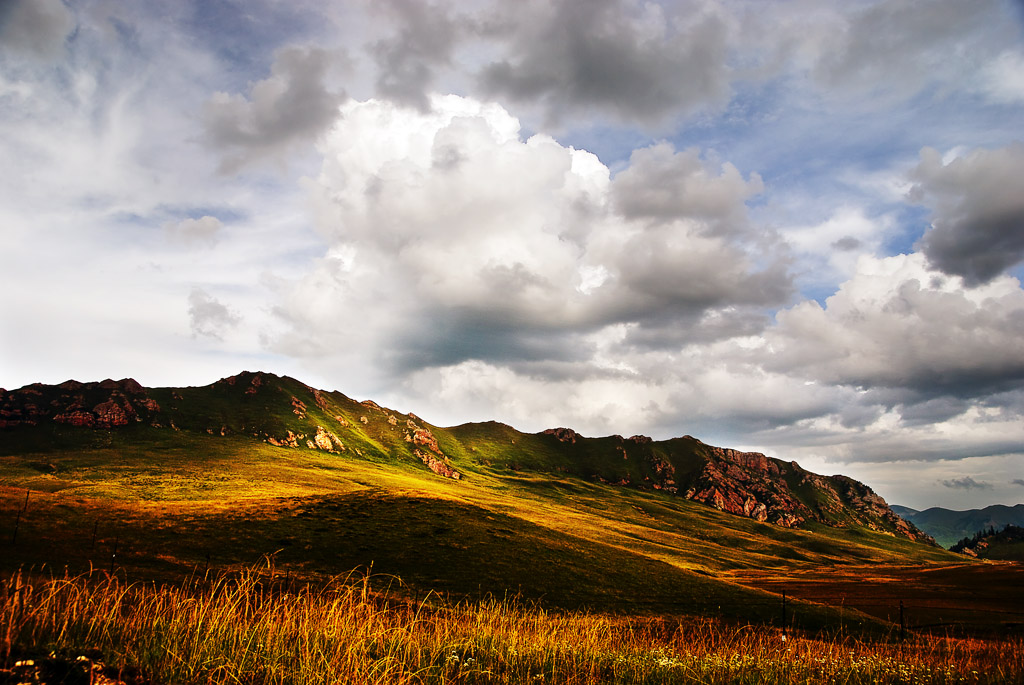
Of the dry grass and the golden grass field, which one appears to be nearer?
the dry grass

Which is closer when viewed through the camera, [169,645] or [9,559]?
[169,645]

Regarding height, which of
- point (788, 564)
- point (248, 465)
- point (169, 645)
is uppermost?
point (169, 645)

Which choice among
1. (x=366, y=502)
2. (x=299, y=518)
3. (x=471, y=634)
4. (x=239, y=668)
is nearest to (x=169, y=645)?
(x=239, y=668)

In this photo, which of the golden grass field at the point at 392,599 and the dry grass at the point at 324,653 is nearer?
the dry grass at the point at 324,653

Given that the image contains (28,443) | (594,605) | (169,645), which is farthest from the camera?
(28,443)

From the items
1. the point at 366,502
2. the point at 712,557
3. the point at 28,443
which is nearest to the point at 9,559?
the point at 366,502

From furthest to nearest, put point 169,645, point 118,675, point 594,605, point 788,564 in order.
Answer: point 788,564, point 594,605, point 169,645, point 118,675

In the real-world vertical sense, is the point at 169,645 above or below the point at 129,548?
above

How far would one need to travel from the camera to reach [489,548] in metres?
84.1

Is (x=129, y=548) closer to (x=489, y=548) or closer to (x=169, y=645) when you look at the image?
(x=489, y=548)

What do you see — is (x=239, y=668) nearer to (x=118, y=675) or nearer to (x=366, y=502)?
(x=118, y=675)

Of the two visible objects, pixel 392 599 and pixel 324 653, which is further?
pixel 392 599

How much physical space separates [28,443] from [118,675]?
245992mm

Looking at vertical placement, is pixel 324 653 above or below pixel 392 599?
above
